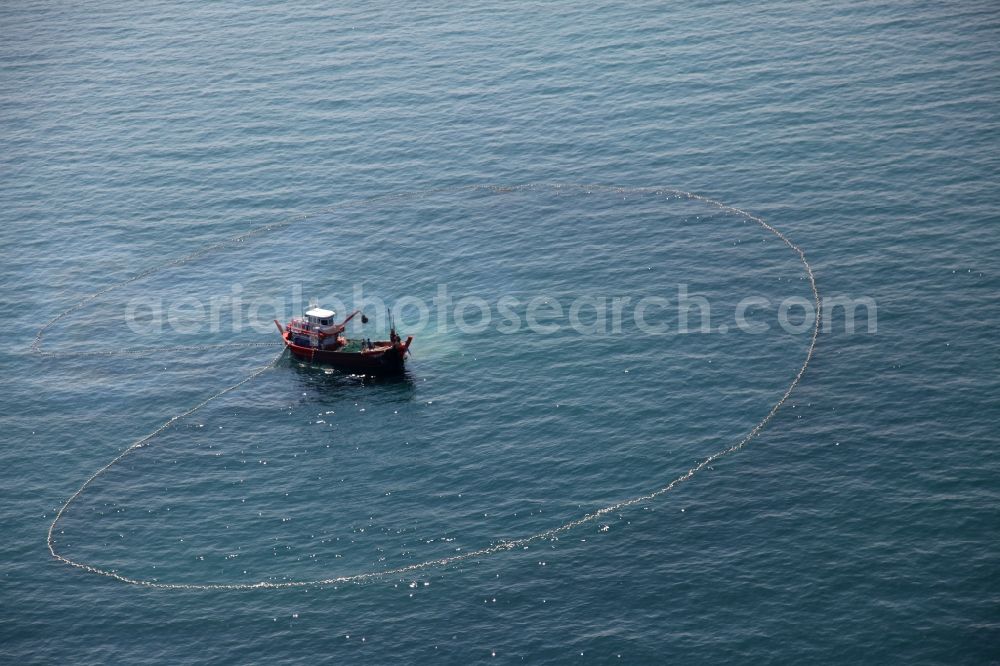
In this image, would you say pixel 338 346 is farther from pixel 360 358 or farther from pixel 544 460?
pixel 544 460

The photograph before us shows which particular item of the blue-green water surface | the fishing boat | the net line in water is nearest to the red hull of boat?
the fishing boat

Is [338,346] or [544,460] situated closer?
[544,460]

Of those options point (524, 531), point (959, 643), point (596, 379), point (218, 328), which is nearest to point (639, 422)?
point (596, 379)

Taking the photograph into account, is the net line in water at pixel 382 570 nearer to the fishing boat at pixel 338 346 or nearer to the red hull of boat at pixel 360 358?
the fishing boat at pixel 338 346

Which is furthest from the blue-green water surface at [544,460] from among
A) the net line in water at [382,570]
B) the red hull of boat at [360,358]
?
the red hull of boat at [360,358]

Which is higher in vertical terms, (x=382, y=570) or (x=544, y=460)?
(x=544, y=460)

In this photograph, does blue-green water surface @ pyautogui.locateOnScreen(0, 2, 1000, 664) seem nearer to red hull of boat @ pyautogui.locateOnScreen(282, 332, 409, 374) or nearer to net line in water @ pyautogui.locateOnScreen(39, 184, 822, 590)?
net line in water @ pyautogui.locateOnScreen(39, 184, 822, 590)

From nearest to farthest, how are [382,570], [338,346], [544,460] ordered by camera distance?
[382,570] → [544,460] → [338,346]

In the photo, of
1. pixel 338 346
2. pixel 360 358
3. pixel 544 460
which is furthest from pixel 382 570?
pixel 338 346
